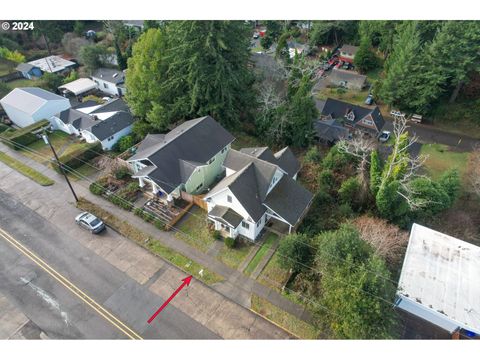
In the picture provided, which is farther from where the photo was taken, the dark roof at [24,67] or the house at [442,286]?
the dark roof at [24,67]

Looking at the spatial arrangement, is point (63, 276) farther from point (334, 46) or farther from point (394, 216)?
point (334, 46)

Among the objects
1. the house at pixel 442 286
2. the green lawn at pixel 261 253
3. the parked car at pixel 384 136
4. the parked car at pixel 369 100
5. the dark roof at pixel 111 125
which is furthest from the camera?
the parked car at pixel 369 100

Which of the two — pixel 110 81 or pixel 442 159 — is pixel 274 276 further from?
pixel 110 81

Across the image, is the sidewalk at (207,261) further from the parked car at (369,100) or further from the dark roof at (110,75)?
the parked car at (369,100)

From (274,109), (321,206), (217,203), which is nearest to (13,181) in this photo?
(217,203)

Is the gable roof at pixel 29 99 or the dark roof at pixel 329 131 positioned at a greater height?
the gable roof at pixel 29 99

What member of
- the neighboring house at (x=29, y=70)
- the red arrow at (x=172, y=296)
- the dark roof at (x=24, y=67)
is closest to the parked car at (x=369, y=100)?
the red arrow at (x=172, y=296)

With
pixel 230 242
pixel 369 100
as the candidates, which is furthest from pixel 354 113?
pixel 230 242
